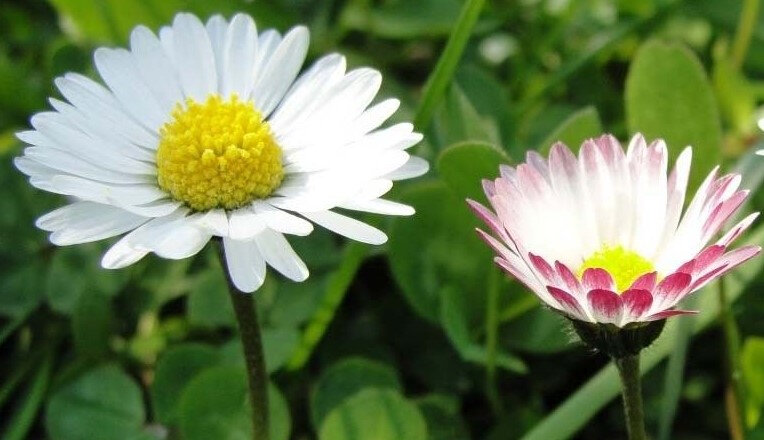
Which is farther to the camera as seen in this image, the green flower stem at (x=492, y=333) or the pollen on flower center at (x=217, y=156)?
the green flower stem at (x=492, y=333)

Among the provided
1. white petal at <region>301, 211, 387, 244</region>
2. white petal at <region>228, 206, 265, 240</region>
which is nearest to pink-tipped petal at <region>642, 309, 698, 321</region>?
white petal at <region>301, 211, 387, 244</region>

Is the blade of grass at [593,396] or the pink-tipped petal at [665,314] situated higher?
the blade of grass at [593,396]

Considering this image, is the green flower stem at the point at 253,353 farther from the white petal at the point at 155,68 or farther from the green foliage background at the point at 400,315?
the white petal at the point at 155,68

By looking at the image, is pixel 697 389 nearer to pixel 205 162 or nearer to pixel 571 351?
pixel 571 351

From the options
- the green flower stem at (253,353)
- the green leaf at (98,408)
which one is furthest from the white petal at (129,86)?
the green leaf at (98,408)

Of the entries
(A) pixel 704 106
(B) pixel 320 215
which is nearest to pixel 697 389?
(A) pixel 704 106

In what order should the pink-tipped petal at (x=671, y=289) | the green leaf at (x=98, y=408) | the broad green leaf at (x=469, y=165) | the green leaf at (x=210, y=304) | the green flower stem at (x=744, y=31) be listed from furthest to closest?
the green flower stem at (x=744, y=31), the green leaf at (x=210, y=304), the green leaf at (x=98, y=408), the broad green leaf at (x=469, y=165), the pink-tipped petal at (x=671, y=289)
